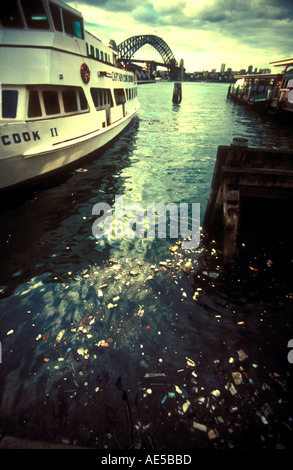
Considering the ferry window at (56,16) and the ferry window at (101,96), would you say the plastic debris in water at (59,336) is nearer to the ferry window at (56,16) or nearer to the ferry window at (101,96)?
the ferry window at (56,16)

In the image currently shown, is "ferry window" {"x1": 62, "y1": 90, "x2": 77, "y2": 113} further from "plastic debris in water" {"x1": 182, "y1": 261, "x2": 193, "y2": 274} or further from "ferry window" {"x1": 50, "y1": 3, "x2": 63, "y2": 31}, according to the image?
"plastic debris in water" {"x1": 182, "y1": 261, "x2": 193, "y2": 274}

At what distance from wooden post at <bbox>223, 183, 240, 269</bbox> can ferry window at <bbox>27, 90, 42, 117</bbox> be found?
7829 millimetres

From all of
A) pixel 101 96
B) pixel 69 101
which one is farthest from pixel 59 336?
pixel 101 96

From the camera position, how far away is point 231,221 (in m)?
5.20

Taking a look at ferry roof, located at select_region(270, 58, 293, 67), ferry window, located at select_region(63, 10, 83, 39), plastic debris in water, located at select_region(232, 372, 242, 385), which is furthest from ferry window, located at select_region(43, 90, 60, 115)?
ferry roof, located at select_region(270, 58, 293, 67)

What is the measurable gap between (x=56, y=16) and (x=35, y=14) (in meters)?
0.90

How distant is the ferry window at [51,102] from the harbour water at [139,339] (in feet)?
15.6

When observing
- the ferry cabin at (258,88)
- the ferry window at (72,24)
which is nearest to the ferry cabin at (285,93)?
the ferry cabin at (258,88)

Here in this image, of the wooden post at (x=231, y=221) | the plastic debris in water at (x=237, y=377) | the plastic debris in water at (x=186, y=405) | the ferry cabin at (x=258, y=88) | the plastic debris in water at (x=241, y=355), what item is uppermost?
the ferry cabin at (x=258, y=88)

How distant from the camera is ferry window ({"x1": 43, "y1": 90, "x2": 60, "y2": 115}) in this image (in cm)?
852

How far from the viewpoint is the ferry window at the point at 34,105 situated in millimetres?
7960

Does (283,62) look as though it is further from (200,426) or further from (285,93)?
(200,426)
